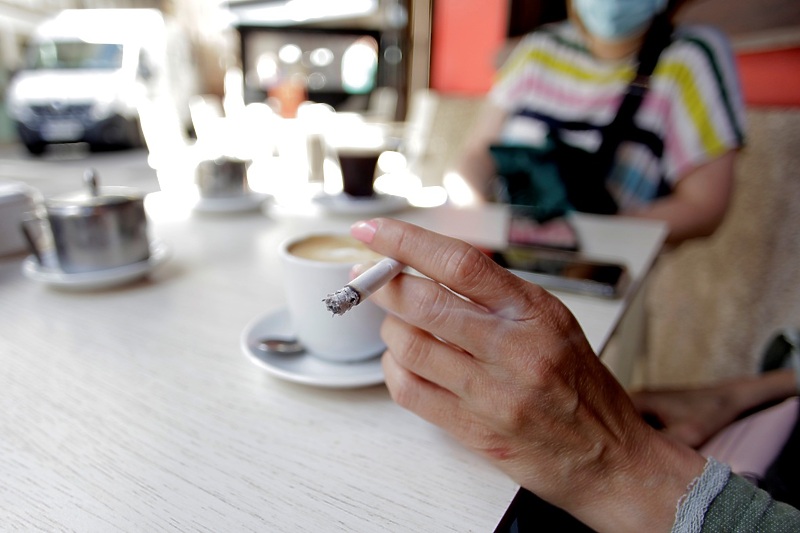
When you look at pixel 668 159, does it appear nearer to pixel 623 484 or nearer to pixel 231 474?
pixel 623 484

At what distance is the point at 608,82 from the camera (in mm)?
1154

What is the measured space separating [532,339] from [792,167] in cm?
131

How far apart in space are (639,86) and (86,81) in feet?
8.61

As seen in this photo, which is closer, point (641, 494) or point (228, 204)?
point (641, 494)

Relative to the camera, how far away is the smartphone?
53cm

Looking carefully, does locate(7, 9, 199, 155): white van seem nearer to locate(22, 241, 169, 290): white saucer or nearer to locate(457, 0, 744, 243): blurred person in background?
locate(457, 0, 744, 243): blurred person in background

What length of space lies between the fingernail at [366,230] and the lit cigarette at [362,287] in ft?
0.06

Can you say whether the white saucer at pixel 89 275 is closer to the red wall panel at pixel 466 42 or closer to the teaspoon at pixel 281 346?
the teaspoon at pixel 281 346

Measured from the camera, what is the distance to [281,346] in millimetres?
407

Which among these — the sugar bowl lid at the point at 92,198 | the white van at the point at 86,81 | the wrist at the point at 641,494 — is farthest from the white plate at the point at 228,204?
the white van at the point at 86,81

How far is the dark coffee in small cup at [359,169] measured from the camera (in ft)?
2.87

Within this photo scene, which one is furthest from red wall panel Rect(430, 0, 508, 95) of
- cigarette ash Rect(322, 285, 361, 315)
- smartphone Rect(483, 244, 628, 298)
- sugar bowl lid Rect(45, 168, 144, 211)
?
cigarette ash Rect(322, 285, 361, 315)

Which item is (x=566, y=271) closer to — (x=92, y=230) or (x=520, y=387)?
(x=520, y=387)

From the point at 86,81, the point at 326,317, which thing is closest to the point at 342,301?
the point at 326,317
